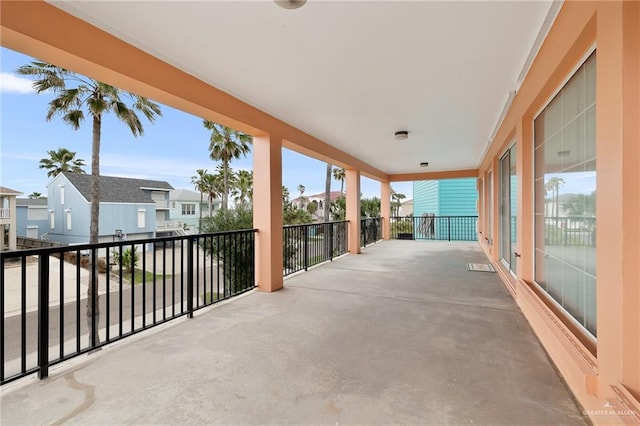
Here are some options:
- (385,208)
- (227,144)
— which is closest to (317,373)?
(385,208)

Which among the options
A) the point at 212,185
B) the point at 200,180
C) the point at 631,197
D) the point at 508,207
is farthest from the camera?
the point at 200,180

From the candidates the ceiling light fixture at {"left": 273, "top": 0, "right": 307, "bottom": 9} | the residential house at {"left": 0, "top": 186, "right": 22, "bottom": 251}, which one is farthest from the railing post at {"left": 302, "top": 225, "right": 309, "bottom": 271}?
the residential house at {"left": 0, "top": 186, "right": 22, "bottom": 251}

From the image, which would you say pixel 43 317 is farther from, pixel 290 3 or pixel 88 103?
pixel 88 103

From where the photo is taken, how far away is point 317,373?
76.5 inches

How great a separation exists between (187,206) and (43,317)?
26.3 meters

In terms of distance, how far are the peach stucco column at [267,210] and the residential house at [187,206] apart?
2076 centimetres

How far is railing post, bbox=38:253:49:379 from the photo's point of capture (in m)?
1.88

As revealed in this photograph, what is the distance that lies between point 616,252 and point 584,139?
86cm

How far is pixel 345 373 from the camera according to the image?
194 centimetres

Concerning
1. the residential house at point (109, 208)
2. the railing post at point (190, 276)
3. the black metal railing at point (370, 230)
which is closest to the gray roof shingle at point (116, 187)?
the residential house at point (109, 208)

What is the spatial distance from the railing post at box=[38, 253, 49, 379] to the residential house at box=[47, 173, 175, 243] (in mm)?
6557

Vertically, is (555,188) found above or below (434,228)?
above

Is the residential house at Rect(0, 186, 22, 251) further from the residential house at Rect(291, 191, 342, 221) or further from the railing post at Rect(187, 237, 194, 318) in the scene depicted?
the residential house at Rect(291, 191, 342, 221)

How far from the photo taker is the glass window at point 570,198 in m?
1.68
